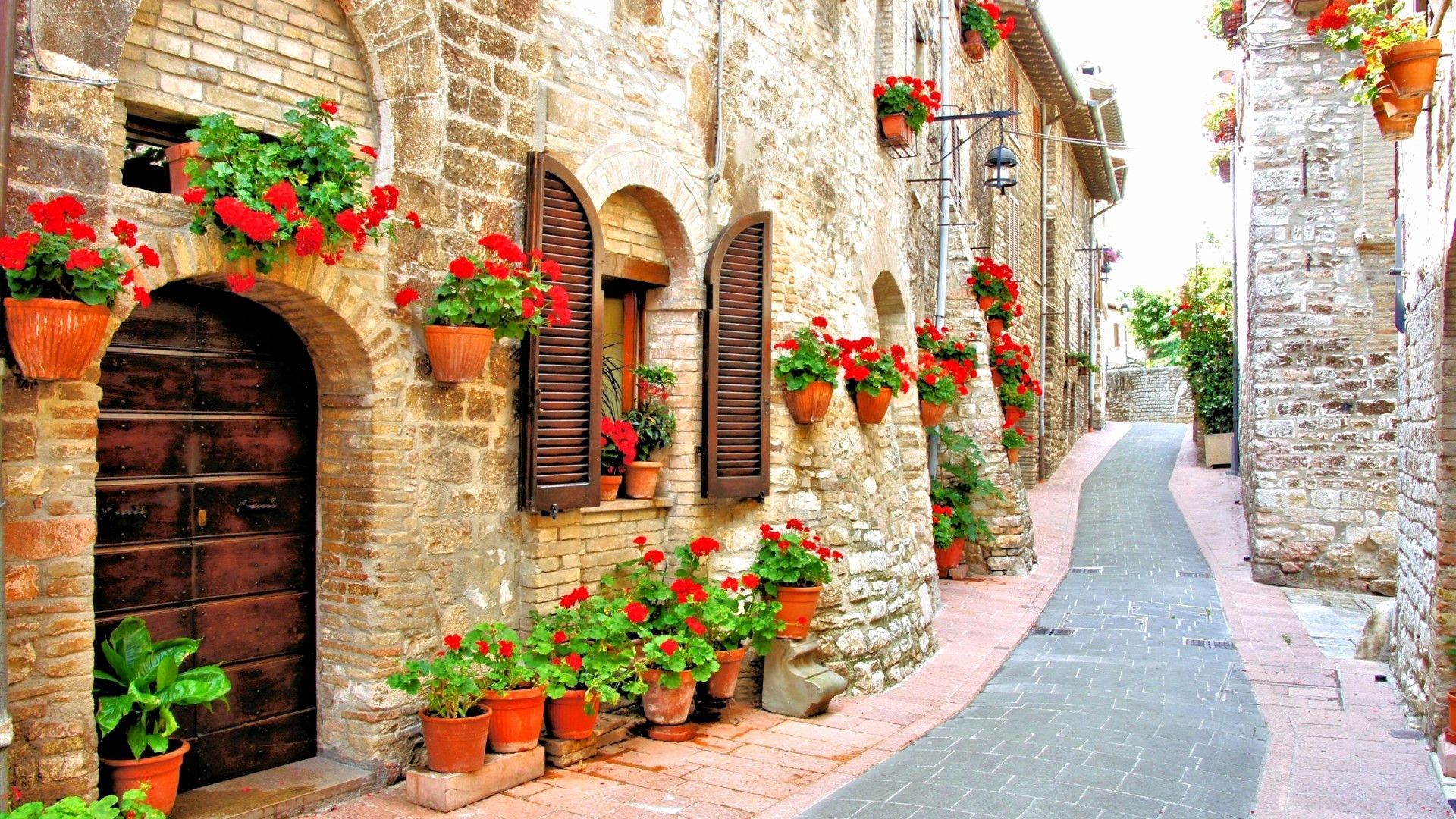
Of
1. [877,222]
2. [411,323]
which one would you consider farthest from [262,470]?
[877,222]

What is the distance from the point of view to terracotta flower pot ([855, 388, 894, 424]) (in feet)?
28.5

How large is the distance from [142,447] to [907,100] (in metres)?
7.26

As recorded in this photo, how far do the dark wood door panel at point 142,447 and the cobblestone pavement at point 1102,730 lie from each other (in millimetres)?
3274

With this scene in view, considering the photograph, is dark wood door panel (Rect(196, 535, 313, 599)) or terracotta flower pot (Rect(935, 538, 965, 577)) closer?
dark wood door panel (Rect(196, 535, 313, 599))

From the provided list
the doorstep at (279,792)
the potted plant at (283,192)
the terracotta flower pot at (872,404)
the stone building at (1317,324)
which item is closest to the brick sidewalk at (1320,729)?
the stone building at (1317,324)

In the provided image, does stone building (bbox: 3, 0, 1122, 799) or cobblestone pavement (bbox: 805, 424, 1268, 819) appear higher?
stone building (bbox: 3, 0, 1122, 799)

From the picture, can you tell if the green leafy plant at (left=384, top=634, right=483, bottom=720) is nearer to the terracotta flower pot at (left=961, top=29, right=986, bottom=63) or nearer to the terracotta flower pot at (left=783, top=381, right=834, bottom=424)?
the terracotta flower pot at (left=783, top=381, right=834, bottom=424)

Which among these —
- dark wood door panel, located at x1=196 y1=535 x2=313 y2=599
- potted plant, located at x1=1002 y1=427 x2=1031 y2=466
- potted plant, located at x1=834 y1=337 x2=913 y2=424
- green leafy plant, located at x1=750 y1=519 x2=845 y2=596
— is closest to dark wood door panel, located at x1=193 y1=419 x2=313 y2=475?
dark wood door panel, located at x1=196 y1=535 x2=313 y2=599

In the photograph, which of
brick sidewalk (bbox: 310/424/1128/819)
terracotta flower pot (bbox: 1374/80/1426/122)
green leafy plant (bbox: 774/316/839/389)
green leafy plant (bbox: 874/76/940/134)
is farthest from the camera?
green leafy plant (bbox: 874/76/940/134)

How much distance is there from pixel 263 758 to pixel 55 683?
1.42 m

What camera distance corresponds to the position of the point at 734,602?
6773mm

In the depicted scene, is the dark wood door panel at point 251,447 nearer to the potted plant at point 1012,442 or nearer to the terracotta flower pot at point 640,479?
the terracotta flower pot at point 640,479

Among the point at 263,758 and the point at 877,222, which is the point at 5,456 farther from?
the point at 877,222

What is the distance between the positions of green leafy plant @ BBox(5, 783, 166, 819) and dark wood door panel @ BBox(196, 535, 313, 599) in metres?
1.24
